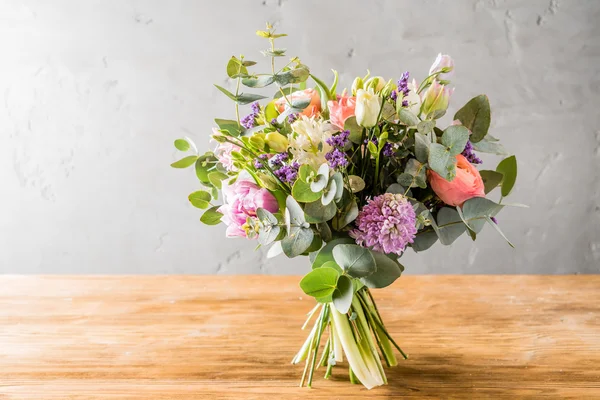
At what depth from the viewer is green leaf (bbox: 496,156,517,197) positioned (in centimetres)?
84

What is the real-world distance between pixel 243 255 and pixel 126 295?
3.40 ft

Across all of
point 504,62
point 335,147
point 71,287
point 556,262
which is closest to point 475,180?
point 335,147

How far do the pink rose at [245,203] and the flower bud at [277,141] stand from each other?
58mm

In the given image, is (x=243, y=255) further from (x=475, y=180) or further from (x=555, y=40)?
(x=475, y=180)

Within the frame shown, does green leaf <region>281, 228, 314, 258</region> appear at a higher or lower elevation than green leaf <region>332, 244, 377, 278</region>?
higher

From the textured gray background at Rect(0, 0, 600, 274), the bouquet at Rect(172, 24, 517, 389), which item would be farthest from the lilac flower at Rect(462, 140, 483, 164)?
the textured gray background at Rect(0, 0, 600, 274)

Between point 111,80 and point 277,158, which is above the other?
point 111,80

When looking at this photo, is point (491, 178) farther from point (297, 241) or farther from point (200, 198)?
point (200, 198)

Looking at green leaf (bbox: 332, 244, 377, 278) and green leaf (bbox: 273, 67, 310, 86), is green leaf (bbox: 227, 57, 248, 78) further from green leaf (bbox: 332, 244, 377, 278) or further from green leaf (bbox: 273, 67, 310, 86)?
Answer: green leaf (bbox: 332, 244, 377, 278)

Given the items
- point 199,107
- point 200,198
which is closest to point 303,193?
point 200,198

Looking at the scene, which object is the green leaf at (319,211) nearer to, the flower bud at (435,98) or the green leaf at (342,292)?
the green leaf at (342,292)

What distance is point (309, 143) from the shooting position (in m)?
0.71

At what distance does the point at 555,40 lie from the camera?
2121mm

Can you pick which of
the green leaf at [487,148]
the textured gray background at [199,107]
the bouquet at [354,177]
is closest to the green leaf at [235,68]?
the bouquet at [354,177]
